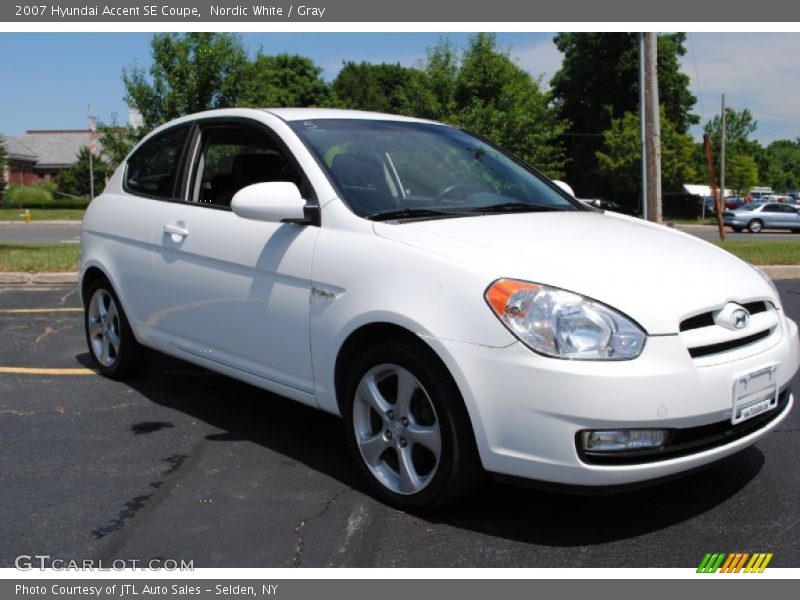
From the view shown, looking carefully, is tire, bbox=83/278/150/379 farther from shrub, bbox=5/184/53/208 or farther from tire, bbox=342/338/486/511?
shrub, bbox=5/184/53/208

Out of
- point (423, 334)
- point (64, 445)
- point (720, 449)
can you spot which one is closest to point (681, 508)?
point (720, 449)

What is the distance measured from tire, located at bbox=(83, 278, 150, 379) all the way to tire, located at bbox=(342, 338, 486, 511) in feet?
7.63

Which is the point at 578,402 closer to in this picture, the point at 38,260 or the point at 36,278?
the point at 36,278

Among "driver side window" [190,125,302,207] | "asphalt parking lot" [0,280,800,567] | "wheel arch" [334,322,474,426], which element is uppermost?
"driver side window" [190,125,302,207]

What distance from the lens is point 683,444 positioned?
10.1 ft

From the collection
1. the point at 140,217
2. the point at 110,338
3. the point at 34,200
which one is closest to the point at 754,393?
the point at 140,217

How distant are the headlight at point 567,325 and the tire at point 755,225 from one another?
122ft

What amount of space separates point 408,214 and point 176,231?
5.03 feet

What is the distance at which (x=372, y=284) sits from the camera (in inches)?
138

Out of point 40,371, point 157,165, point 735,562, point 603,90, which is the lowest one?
point 735,562

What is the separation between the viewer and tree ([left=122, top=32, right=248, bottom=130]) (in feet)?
68.0

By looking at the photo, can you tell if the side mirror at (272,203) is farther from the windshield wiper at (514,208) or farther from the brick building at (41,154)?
the brick building at (41,154)

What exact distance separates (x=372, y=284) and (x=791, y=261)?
10348 millimetres

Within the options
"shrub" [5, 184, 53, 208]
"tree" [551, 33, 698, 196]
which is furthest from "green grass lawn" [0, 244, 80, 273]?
"tree" [551, 33, 698, 196]
